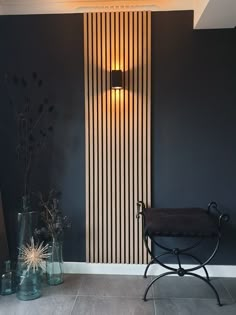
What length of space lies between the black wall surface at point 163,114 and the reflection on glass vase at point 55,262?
22 cm

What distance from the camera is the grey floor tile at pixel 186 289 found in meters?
2.88

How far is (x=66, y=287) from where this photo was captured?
3.04 meters

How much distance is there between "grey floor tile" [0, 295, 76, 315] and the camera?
2.60m

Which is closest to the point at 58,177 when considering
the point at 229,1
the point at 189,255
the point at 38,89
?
the point at 38,89

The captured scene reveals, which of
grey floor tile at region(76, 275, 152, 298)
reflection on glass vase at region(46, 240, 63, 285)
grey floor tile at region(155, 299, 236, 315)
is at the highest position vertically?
reflection on glass vase at region(46, 240, 63, 285)

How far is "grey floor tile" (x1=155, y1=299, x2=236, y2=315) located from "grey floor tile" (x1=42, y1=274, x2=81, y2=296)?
2.53 feet

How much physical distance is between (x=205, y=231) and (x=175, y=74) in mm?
1542

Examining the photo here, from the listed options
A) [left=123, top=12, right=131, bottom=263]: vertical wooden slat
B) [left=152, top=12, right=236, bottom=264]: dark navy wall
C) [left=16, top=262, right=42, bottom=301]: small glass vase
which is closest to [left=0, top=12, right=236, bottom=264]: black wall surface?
[left=152, top=12, right=236, bottom=264]: dark navy wall

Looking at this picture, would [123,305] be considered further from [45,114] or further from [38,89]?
[38,89]

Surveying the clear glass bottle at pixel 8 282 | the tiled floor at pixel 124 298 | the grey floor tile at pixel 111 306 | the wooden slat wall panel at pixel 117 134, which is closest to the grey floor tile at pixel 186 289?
the tiled floor at pixel 124 298

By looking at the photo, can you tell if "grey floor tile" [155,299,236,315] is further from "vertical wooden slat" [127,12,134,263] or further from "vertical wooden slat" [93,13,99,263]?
"vertical wooden slat" [93,13,99,263]

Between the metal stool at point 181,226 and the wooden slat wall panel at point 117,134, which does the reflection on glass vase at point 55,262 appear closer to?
the wooden slat wall panel at point 117,134

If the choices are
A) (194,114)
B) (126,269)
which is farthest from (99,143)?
(126,269)

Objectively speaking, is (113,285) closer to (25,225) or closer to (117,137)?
(25,225)
